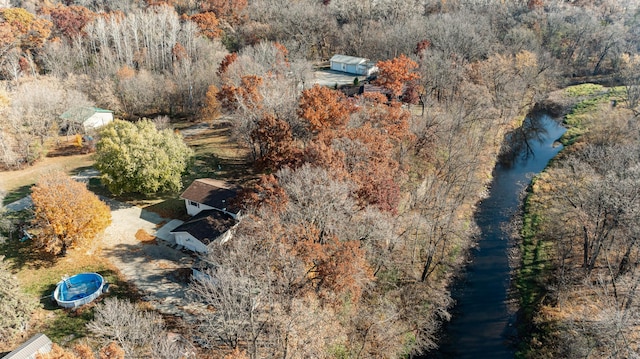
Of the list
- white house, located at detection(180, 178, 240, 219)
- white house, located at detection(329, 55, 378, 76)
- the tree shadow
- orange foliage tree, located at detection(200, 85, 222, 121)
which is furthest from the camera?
white house, located at detection(329, 55, 378, 76)

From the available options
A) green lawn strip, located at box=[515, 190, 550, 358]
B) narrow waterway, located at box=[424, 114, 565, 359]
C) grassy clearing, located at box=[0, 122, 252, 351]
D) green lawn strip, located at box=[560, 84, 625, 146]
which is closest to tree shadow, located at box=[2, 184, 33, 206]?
grassy clearing, located at box=[0, 122, 252, 351]

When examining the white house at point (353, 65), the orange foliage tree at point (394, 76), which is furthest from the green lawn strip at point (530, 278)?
the white house at point (353, 65)

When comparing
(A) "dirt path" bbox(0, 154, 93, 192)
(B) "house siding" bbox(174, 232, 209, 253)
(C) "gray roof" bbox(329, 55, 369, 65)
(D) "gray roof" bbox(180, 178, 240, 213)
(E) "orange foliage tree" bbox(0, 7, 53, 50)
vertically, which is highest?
(E) "orange foliage tree" bbox(0, 7, 53, 50)

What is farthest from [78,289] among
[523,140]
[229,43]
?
[229,43]

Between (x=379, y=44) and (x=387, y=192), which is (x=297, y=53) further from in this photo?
(x=387, y=192)

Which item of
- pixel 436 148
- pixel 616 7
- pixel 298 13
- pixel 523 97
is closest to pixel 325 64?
pixel 298 13

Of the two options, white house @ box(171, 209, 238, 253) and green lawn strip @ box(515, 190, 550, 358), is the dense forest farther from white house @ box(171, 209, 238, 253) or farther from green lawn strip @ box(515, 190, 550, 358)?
white house @ box(171, 209, 238, 253)

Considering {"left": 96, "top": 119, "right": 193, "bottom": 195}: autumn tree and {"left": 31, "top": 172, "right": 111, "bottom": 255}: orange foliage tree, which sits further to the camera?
{"left": 96, "top": 119, "right": 193, "bottom": 195}: autumn tree

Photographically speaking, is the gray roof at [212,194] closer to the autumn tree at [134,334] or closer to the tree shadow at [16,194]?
the autumn tree at [134,334]
